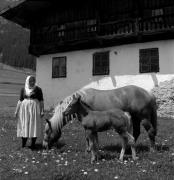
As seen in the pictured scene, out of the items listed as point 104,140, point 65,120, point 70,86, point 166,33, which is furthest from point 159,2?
point 65,120

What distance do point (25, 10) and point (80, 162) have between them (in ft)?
55.9

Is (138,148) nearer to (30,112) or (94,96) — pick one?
(94,96)

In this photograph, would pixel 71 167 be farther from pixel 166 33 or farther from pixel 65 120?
pixel 166 33

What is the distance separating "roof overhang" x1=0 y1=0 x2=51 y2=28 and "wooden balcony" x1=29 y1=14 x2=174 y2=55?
136 centimetres

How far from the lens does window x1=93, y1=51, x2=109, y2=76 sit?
19.9 meters

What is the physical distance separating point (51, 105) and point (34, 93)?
13.2 meters

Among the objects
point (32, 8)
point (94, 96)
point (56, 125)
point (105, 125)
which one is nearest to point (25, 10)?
point (32, 8)

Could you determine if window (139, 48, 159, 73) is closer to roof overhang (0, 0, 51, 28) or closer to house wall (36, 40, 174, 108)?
house wall (36, 40, 174, 108)

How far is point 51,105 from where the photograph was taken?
21656mm

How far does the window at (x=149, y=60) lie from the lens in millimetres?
18312

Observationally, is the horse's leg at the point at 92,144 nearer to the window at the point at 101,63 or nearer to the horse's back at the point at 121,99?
the horse's back at the point at 121,99

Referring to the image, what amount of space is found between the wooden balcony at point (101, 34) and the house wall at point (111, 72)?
1.52 feet

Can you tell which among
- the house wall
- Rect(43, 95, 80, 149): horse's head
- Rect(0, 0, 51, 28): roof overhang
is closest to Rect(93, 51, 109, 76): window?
the house wall

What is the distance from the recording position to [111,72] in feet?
64.2
